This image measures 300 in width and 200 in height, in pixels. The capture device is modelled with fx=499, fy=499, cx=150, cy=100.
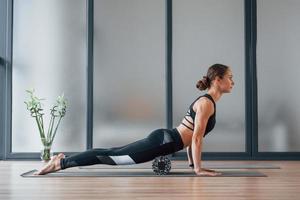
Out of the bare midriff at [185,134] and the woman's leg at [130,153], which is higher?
the bare midriff at [185,134]

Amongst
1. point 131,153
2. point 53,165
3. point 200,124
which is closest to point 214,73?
point 200,124

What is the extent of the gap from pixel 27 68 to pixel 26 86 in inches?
8.7

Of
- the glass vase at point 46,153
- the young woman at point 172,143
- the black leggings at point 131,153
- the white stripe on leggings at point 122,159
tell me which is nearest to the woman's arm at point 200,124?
the young woman at point 172,143

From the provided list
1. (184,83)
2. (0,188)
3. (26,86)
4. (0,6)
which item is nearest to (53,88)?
(26,86)

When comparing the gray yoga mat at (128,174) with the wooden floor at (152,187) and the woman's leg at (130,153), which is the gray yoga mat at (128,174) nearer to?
the wooden floor at (152,187)

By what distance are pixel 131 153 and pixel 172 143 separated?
33 centimetres

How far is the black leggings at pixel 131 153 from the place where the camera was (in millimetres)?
3854

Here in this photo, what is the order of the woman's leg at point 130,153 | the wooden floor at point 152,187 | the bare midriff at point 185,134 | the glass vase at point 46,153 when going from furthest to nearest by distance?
the glass vase at point 46,153 → the bare midriff at point 185,134 → the woman's leg at point 130,153 → the wooden floor at point 152,187

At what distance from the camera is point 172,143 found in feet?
12.9

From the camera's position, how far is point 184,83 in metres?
6.12

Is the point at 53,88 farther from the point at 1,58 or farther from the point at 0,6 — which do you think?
the point at 0,6

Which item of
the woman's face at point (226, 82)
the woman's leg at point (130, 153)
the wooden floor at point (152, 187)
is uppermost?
the woman's face at point (226, 82)

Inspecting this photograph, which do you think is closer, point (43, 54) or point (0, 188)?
point (0, 188)

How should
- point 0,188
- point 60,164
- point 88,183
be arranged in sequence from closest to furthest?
point 0,188
point 88,183
point 60,164
